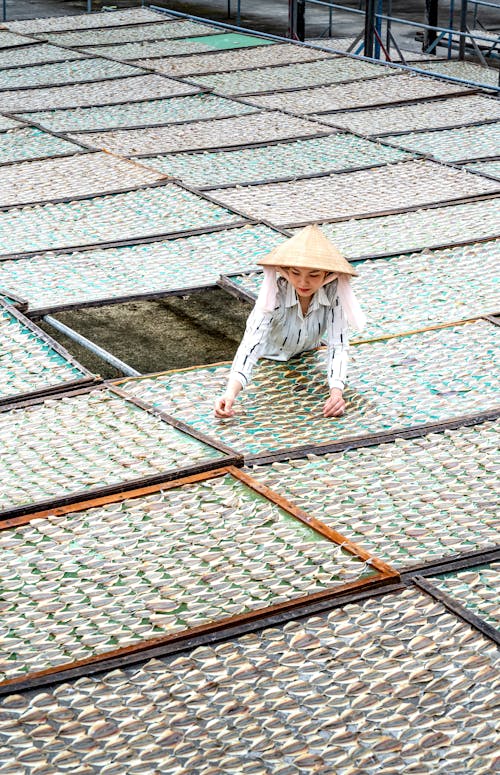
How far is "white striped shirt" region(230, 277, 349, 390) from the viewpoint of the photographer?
386 centimetres

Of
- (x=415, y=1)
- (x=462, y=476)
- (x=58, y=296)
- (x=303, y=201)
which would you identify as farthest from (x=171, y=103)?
(x=415, y=1)

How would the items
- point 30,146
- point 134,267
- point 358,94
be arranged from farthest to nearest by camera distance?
point 358,94
point 30,146
point 134,267

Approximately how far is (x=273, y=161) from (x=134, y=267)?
6.50ft

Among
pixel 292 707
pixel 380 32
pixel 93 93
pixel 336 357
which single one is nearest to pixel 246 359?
pixel 336 357

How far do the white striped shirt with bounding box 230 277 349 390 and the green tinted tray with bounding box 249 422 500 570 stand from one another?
371mm

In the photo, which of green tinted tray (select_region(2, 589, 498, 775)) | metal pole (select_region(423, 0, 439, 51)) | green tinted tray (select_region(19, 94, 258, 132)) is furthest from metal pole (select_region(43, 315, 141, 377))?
metal pole (select_region(423, 0, 439, 51))

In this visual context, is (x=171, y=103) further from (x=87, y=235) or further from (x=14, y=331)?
(x=14, y=331)

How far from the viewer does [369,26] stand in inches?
411

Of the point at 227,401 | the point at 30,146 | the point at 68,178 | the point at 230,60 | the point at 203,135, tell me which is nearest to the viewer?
the point at 227,401

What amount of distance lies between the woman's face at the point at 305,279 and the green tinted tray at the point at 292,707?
1367 mm

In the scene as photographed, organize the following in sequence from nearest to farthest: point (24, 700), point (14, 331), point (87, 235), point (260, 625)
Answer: point (24, 700)
point (260, 625)
point (14, 331)
point (87, 235)

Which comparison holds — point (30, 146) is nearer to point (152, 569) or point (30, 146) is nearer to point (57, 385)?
point (57, 385)

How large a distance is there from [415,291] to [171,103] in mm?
4132

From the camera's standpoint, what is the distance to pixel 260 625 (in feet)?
8.98
